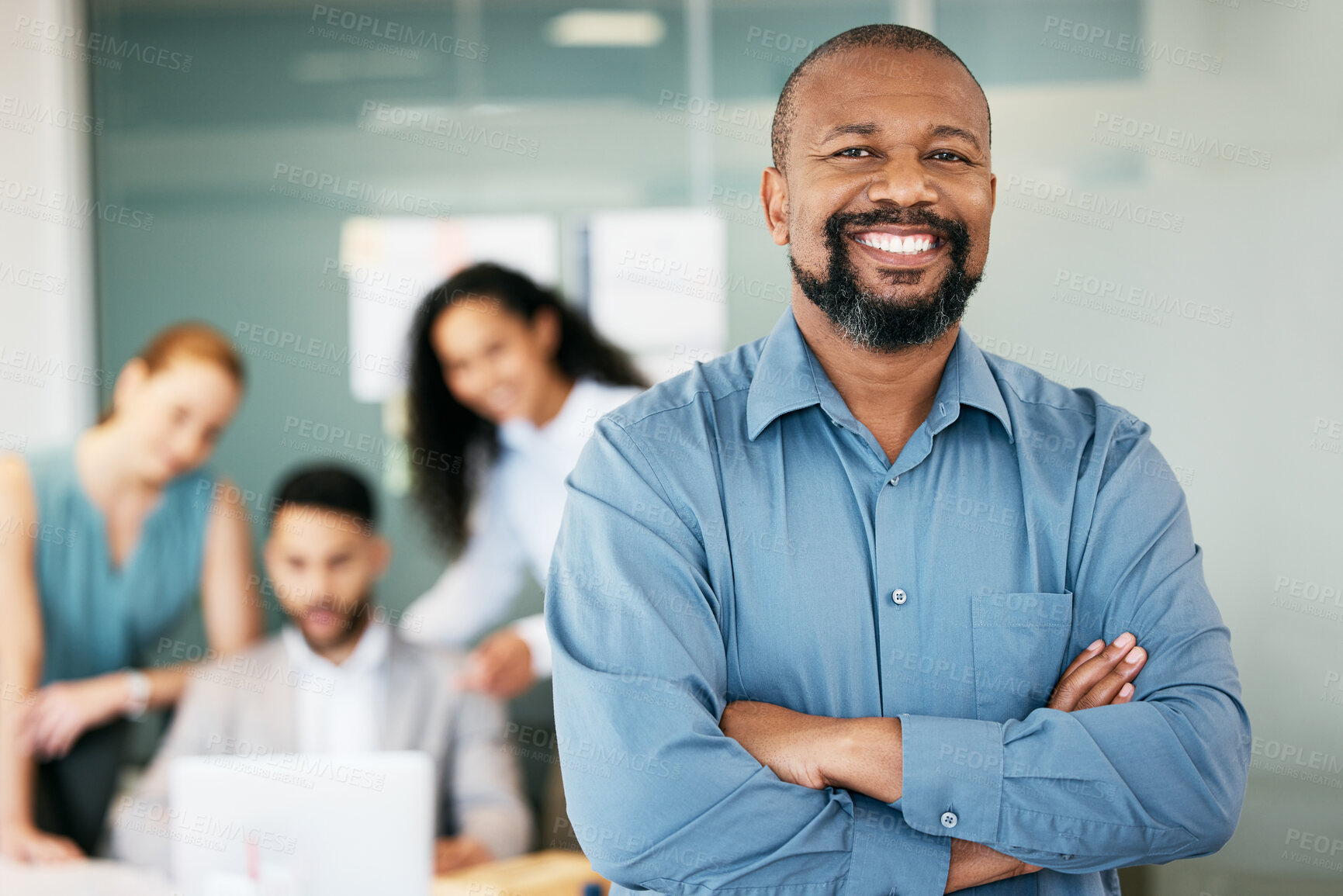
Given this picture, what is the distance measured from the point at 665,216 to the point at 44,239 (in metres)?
2.00

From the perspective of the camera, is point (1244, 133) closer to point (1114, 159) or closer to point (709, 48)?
point (1114, 159)

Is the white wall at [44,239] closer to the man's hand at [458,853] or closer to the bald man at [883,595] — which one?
the man's hand at [458,853]

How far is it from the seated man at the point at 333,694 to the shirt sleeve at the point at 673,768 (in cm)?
207

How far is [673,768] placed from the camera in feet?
4.37

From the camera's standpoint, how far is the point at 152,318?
367cm

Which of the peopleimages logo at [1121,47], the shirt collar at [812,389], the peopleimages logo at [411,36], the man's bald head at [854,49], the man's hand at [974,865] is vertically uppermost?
the peopleimages logo at [411,36]

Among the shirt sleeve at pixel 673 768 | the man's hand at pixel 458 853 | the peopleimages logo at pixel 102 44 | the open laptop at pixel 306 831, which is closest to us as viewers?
the shirt sleeve at pixel 673 768

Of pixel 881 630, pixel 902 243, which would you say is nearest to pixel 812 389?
pixel 902 243

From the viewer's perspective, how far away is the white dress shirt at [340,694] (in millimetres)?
3412

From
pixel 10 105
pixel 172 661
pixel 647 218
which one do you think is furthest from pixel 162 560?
pixel 647 218

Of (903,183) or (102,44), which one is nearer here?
(903,183)

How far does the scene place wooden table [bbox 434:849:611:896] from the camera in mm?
2719

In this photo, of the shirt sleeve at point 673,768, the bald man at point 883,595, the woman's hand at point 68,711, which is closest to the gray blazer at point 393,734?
the woman's hand at point 68,711

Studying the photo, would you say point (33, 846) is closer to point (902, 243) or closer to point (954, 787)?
point (954, 787)
